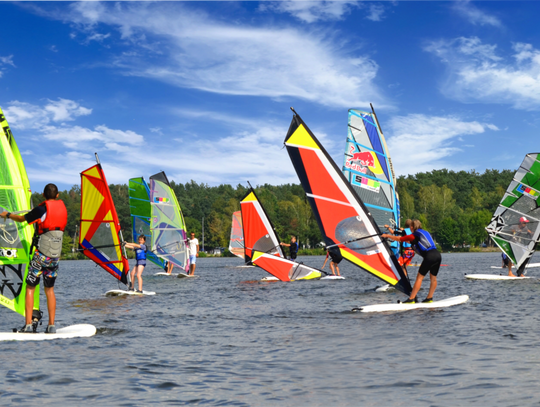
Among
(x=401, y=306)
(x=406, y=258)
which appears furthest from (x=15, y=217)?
(x=406, y=258)

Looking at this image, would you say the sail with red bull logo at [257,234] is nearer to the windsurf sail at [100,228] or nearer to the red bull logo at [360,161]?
the red bull logo at [360,161]

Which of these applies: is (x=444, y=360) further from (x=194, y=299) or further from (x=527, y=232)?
(x=527, y=232)


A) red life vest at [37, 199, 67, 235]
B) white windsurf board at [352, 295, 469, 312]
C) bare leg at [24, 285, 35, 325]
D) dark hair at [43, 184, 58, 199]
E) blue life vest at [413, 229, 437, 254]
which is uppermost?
dark hair at [43, 184, 58, 199]

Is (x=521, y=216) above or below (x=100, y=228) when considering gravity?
above

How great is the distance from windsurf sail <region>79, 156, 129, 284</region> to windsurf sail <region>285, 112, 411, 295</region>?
19.3 feet

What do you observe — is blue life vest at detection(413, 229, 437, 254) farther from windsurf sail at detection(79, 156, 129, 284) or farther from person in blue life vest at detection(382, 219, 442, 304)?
windsurf sail at detection(79, 156, 129, 284)

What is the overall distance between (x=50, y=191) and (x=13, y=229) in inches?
28.8

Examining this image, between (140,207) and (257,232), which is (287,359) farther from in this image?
(140,207)

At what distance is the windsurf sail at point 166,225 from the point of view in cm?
2384

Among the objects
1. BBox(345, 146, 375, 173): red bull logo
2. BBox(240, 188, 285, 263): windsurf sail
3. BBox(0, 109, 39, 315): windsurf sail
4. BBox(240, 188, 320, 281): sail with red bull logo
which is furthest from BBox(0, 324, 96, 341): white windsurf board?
BBox(240, 188, 285, 263): windsurf sail

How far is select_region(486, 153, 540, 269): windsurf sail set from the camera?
58.5 ft

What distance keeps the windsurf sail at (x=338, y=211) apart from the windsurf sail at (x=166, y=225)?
1363cm

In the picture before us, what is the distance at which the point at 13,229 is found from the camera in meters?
7.38

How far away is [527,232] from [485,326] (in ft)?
37.4
